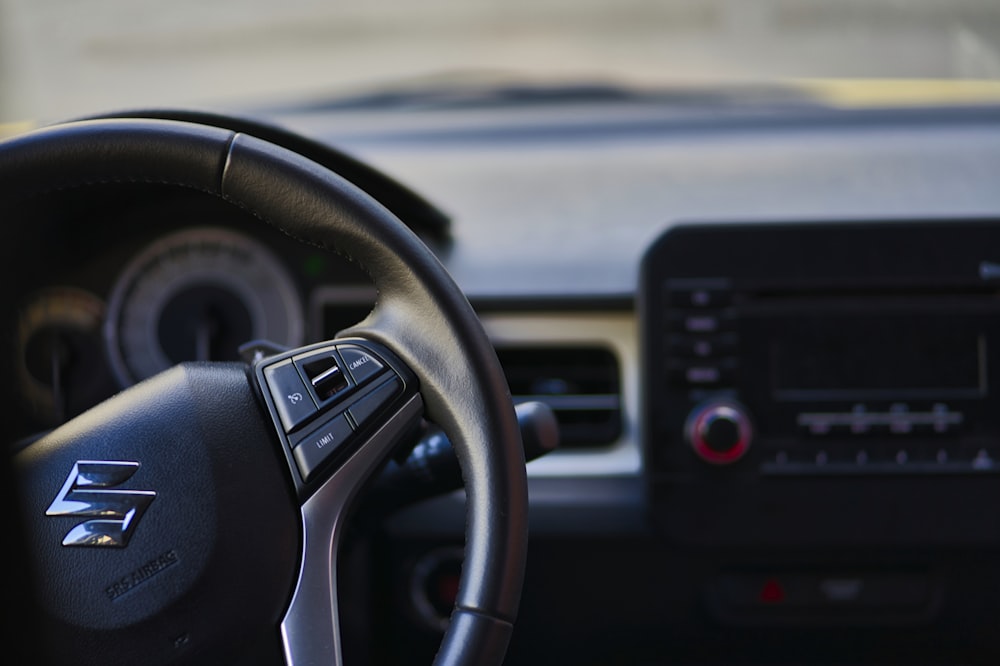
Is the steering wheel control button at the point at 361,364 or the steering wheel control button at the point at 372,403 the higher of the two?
the steering wheel control button at the point at 361,364

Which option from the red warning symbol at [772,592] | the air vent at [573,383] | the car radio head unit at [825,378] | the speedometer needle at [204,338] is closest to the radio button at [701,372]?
the car radio head unit at [825,378]

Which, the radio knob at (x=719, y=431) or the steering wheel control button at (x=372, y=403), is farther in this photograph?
the radio knob at (x=719, y=431)

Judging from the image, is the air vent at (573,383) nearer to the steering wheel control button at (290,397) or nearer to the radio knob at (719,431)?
the radio knob at (719,431)

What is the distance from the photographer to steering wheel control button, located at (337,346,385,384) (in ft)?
2.75

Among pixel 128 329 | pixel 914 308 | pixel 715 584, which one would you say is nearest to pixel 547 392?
pixel 715 584

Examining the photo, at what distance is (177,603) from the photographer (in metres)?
0.84

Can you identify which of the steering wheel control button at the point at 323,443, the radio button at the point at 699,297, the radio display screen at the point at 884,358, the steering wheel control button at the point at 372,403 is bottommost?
the radio display screen at the point at 884,358

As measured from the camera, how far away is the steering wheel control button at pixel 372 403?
83 cm

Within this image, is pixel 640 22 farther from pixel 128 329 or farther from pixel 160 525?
pixel 160 525

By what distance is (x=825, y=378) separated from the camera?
4.35ft

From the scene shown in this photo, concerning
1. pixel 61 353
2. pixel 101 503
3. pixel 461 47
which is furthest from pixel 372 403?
pixel 461 47

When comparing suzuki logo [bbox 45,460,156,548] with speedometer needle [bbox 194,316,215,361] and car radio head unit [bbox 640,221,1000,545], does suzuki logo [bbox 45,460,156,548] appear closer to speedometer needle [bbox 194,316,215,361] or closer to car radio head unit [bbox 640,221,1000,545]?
speedometer needle [bbox 194,316,215,361]

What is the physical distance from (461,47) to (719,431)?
2.64 ft

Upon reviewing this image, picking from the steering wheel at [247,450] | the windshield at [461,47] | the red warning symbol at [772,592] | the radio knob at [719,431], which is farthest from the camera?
the windshield at [461,47]
